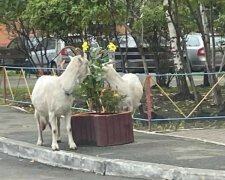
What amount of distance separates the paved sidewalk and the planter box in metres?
0.15

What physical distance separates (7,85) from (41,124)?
8600 millimetres

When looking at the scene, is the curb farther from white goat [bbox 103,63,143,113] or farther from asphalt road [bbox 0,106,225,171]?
white goat [bbox 103,63,143,113]

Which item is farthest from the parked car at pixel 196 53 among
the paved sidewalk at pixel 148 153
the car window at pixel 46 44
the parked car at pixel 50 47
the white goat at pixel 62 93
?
the white goat at pixel 62 93

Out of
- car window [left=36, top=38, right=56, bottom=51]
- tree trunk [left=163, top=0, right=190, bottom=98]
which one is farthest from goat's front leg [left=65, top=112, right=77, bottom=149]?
car window [left=36, top=38, right=56, bottom=51]

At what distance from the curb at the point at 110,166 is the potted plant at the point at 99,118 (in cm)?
75

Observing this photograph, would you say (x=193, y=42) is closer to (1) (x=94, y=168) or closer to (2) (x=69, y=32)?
(2) (x=69, y=32)

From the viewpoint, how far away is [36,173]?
806cm

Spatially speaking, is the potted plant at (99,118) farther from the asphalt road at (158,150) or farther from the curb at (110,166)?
the curb at (110,166)

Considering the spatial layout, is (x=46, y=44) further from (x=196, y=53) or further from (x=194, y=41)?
(x=194, y=41)

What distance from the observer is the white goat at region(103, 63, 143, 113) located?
1067 cm

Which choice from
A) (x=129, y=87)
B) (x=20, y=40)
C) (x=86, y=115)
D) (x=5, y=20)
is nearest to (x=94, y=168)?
(x=86, y=115)

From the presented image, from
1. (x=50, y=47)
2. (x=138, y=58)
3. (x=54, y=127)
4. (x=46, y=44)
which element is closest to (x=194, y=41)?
(x=138, y=58)

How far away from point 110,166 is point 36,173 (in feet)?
3.52

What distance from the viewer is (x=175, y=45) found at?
1498 cm
